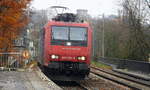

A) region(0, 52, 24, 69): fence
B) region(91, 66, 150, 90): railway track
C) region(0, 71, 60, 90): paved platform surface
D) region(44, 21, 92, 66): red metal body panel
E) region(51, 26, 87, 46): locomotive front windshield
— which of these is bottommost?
region(91, 66, 150, 90): railway track

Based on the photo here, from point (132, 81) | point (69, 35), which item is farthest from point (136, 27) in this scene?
point (69, 35)

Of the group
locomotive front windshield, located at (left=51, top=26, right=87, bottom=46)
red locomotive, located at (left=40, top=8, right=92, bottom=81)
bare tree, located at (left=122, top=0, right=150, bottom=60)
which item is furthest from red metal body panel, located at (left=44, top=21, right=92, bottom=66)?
bare tree, located at (left=122, top=0, right=150, bottom=60)

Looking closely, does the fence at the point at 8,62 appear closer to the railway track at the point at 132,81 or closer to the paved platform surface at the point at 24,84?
the paved platform surface at the point at 24,84

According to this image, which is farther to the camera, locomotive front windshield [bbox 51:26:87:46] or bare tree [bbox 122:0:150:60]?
bare tree [bbox 122:0:150:60]

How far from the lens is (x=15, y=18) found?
1098 inches

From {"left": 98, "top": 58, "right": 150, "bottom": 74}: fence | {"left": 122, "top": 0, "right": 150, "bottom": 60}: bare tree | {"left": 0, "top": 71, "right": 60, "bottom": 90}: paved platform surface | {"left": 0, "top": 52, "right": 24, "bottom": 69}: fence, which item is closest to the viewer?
{"left": 0, "top": 71, "right": 60, "bottom": 90}: paved platform surface

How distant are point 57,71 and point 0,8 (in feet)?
38.6

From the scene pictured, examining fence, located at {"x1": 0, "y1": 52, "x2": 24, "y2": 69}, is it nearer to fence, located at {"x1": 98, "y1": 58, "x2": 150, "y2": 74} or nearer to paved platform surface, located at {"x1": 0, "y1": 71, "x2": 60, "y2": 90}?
paved platform surface, located at {"x1": 0, "y1": 71, "x2": 60, "y2": 90}

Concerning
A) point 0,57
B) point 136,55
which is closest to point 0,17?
point 0,57

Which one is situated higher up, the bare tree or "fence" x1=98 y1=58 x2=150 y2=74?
the bare tree

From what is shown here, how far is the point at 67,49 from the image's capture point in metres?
17.6

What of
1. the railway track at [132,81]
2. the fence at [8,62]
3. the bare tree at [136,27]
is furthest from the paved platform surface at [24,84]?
the bare tree at [136,27]

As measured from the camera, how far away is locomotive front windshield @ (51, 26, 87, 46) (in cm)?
1784

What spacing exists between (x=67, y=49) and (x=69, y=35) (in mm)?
817
